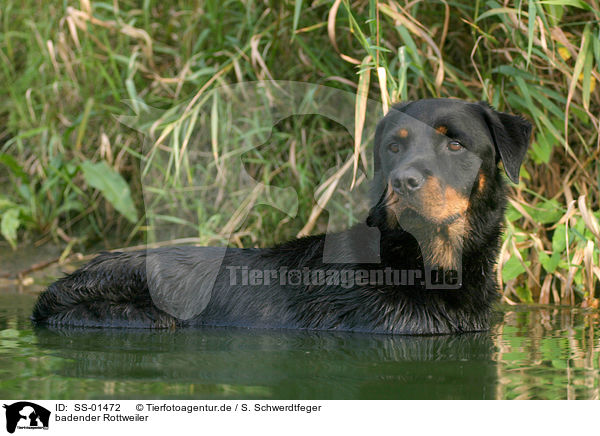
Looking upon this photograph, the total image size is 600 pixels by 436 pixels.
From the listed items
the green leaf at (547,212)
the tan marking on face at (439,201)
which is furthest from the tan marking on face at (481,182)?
the green leaf at (547,212)

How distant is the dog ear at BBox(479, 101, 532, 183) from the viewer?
407cm

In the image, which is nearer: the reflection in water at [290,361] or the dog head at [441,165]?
the reflection in water at [290,361]

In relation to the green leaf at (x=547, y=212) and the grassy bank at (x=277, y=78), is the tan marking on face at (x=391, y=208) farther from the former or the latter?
the green leaf at (x=547, y=212)

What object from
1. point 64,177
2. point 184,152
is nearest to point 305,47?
point 184,152

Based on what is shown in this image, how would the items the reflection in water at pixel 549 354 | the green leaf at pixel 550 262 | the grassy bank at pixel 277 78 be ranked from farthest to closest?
the grassy bank at pixel 277 78 < the green leaf at pixel 550 262 < the reflection in water at pixel 549 354

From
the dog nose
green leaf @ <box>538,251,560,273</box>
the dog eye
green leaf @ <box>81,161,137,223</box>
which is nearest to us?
the dog nose

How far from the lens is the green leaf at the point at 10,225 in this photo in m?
6.93

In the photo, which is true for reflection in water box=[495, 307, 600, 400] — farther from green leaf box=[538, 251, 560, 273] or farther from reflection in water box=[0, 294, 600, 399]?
green leaf box=[538, 251, 560, 273]

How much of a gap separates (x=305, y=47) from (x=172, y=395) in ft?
13.4

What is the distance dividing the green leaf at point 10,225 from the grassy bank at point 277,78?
0.07 ft

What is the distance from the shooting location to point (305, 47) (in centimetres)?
623

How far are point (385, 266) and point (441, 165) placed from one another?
661 mm
